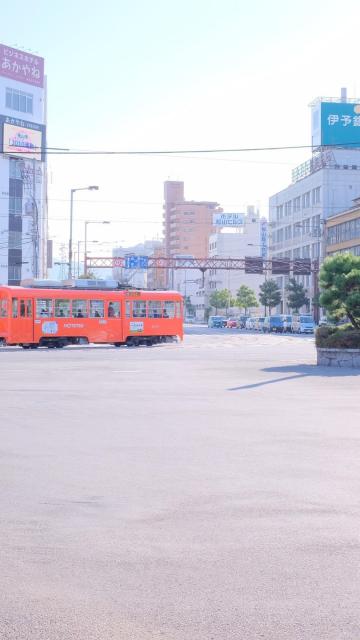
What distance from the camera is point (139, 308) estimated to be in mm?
43125

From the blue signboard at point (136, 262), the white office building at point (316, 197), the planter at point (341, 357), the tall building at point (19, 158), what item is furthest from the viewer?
the white office building at point (316, 197)

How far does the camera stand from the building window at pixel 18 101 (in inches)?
3423

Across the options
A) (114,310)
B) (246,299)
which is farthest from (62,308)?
(246,299)

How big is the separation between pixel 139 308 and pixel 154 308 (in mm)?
956

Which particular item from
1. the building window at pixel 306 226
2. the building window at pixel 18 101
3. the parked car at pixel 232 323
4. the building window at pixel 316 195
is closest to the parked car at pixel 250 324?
the parked car at pixel 232 323

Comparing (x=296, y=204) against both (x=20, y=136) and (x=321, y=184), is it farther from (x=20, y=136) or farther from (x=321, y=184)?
(x=20, y=136)

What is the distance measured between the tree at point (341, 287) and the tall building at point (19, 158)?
61489 millimetres

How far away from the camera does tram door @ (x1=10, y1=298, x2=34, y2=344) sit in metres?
39.0

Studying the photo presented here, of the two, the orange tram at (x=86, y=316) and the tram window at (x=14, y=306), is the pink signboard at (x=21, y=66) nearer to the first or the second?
the orange tram at (x=86, y=316)

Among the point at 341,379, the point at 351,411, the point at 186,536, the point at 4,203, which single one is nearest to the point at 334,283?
the point at 341,379

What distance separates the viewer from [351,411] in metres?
14.8

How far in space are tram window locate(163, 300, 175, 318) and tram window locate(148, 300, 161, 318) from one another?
43 centimetres

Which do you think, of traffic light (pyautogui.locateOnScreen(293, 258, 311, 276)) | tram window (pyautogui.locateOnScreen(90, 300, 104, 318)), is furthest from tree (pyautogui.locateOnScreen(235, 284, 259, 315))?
tram window (pyautogui.locateOnScreen(90, 300, 104, 318))

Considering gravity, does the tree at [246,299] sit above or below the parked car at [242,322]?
above
